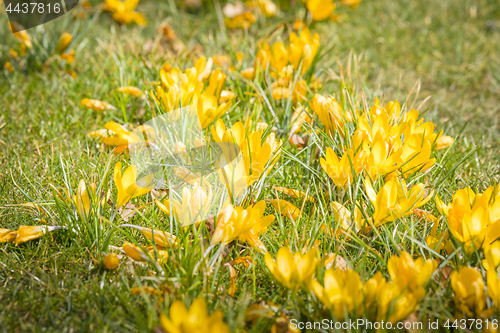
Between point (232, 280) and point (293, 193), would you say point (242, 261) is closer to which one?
point (232, 280)

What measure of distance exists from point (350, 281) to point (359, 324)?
0.35ft

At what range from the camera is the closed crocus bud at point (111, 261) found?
1.10 metres

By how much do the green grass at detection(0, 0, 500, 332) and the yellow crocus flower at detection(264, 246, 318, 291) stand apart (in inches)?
3.1

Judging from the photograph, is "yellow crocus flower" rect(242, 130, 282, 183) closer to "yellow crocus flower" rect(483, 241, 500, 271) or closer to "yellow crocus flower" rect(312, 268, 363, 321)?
"yellow crocus flower" rect(312, 268, 363, 321)

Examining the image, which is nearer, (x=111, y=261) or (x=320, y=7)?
(x=111, y=261)

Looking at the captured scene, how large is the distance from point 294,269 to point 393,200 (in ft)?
1.20

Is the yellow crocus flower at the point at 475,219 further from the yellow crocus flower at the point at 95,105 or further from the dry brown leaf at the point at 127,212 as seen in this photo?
the yellow crocus flower at the point at 95,105

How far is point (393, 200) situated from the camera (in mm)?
1102

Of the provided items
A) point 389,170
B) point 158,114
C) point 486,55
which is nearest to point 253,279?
point 389,170

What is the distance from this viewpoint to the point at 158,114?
5.24 feet

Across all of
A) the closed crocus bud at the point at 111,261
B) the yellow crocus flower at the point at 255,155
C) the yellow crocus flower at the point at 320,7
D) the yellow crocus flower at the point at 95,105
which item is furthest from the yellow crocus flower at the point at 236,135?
the yellow crocus flower at the point at 320,7

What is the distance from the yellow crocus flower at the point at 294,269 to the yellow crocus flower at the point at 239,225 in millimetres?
135

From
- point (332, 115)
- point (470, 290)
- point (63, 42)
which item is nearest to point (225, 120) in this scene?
point (332, 115)

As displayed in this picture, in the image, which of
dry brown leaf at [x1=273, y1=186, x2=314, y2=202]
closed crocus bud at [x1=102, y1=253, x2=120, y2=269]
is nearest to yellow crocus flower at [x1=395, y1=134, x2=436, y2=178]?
dry brown leaf at [x1=273, y1=186, x2=314, y2=202]
